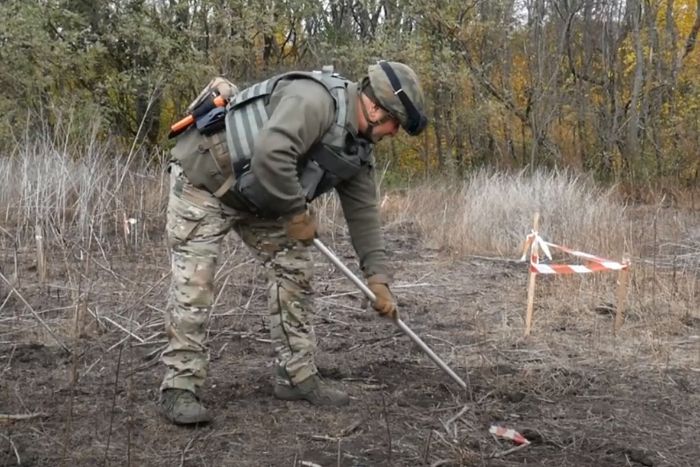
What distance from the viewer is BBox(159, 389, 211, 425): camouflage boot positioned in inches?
130

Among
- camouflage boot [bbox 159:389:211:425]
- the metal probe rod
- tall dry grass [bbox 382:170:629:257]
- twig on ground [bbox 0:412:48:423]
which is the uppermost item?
the metal probe rod

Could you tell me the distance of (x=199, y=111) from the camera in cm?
341

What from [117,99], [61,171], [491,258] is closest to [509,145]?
[117,99]

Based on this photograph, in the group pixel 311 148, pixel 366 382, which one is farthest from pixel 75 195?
pixel 311 148

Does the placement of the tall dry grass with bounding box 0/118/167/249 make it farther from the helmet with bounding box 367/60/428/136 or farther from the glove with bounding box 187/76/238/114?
the helmet with bounding box 367/60/428/136

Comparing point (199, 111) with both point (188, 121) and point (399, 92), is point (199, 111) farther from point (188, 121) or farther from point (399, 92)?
point (399, 92)

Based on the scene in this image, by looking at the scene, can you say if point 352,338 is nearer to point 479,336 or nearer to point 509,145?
point 479,336

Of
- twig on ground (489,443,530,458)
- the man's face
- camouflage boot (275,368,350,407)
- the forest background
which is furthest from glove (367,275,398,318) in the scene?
the forest background

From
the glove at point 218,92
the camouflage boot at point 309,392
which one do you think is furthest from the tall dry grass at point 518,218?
the glove at point 218,92

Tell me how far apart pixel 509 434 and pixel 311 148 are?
1398 millimetres

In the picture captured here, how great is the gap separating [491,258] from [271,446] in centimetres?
528

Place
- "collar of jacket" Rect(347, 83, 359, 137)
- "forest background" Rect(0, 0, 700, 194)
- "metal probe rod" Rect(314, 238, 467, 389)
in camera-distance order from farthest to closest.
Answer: "forest background" Rect(0, 0, 700, 194), "metal probe rod" Rect(314, 238, 467, 389), "collar of jacket" Rect(347, 83, 359, 137)

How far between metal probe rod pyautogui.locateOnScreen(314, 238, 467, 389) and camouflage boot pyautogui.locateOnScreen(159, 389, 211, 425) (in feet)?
2.64

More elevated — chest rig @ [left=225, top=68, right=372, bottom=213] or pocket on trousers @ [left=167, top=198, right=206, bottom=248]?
chest rig @ [left=225, top=68, right=372, bottom=213]
